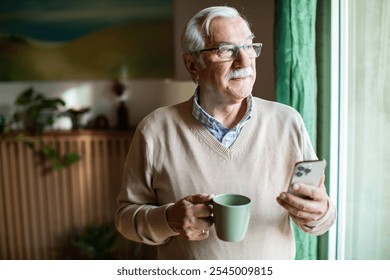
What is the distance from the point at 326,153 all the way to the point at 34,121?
5.46 feet

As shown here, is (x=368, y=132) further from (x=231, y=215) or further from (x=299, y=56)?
(x=231, y=215)

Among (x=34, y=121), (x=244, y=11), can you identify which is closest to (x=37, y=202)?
(x=34, y=121)

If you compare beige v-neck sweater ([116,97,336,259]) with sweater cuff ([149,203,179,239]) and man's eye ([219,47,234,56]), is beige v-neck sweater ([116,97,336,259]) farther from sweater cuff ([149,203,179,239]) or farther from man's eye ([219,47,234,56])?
man's eye ([219,47,234,56])

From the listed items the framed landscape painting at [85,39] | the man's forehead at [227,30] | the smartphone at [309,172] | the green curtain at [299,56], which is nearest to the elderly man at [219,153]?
the man's forehead at [227,30]

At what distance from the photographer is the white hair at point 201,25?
0.75 m

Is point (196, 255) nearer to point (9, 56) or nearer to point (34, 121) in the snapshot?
point (34, 121)

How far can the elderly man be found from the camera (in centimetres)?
76

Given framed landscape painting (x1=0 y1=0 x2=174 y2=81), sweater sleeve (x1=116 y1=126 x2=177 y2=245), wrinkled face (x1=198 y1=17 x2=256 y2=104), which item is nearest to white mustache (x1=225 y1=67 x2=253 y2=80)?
wrinkled face (x1=198 y1=17 x2=256 y2=104)

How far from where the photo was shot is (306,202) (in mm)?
662

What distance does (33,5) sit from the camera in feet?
6.78

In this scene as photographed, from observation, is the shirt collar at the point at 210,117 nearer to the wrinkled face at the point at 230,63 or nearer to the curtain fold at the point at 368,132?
the wrinkled face at the point at 230,63

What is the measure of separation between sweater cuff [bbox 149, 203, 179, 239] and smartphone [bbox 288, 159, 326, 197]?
23 centimetres

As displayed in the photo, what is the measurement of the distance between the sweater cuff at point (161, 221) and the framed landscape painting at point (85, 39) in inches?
57.5

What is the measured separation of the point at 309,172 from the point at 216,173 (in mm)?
203
